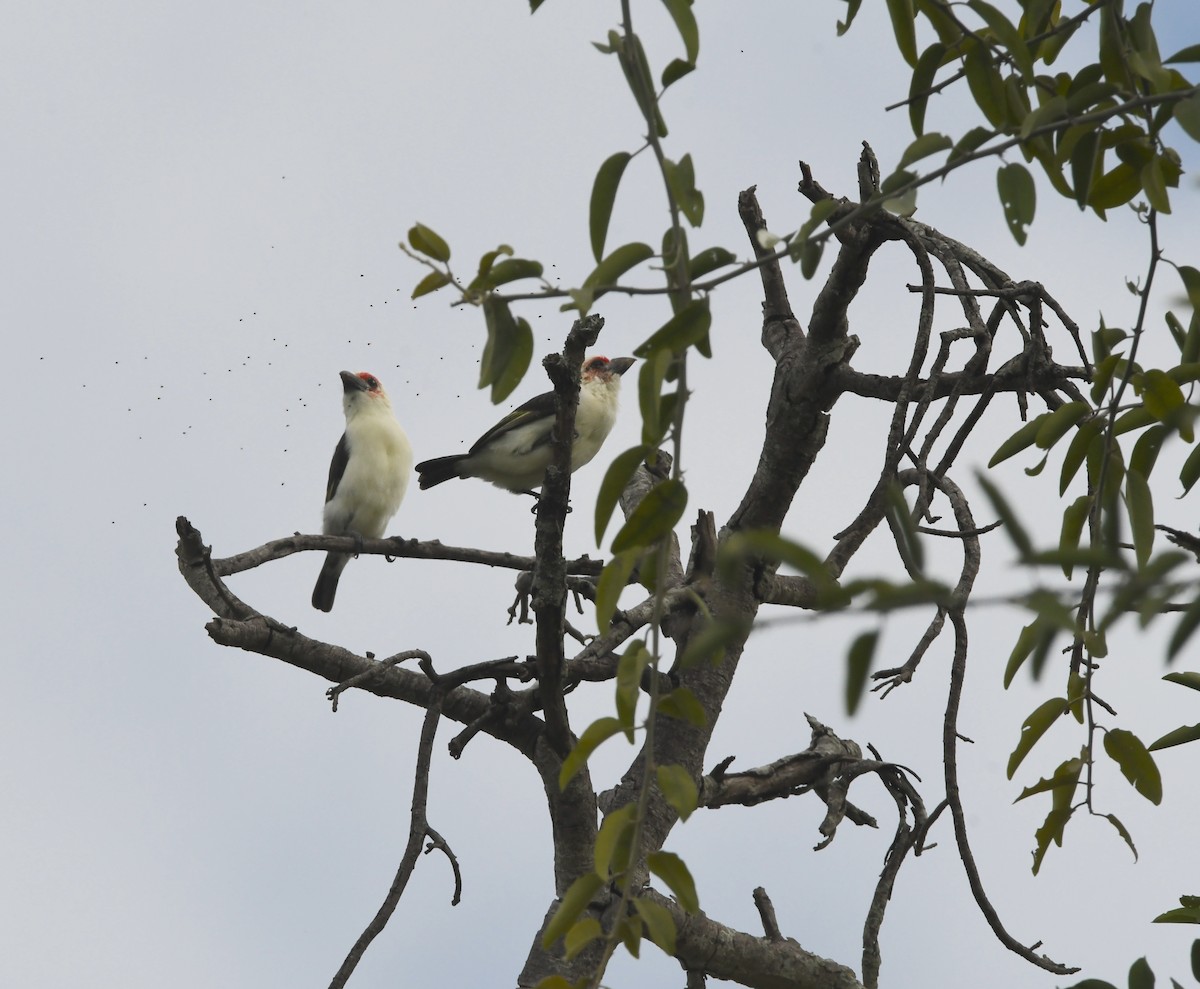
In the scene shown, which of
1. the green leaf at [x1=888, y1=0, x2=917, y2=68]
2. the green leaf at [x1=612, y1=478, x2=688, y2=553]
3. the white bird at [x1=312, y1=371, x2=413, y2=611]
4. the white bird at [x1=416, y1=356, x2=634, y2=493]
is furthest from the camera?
the white bird at [x1=312, y1=371, x2=413, y2=611]

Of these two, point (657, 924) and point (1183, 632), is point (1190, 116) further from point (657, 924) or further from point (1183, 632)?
point (657, 924)

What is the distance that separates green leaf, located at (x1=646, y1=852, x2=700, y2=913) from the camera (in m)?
1.77

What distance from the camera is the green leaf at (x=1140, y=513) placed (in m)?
2.26

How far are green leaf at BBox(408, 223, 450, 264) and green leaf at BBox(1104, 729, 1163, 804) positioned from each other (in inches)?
55.4

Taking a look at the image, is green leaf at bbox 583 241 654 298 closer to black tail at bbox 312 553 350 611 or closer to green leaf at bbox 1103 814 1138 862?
green leaf at bbox 1103 814 1138 862

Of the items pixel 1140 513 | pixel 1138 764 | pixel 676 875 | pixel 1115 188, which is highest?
pixel 1115 188

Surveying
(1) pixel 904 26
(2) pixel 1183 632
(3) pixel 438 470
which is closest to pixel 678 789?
(2) pixel 1183 632

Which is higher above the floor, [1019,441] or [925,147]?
[1019,441]

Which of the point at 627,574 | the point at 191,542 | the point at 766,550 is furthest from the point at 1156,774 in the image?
the point at 191,542

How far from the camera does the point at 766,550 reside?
1.17 meters

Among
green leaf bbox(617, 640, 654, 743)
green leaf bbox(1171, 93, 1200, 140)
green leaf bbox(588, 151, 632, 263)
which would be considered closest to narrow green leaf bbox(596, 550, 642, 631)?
green leaf bbox(617, 640, 654, 743)

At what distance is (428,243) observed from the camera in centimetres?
180

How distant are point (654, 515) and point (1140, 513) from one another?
3.56 ft

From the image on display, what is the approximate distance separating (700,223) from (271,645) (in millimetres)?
2765
